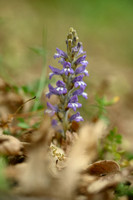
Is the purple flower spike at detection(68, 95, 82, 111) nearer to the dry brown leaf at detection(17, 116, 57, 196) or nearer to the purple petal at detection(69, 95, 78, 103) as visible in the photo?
the purple petal at detection(69, 95, 78, 103)

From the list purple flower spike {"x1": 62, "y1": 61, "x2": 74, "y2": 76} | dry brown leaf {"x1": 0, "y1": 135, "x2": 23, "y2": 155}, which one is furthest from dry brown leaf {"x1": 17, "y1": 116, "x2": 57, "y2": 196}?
purple flower spike {"x1": 62, "y1": 61, "x2": 74, "y2": 76}

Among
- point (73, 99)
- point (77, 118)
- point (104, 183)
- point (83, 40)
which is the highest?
point (83, 40)

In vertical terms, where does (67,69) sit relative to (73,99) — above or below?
above

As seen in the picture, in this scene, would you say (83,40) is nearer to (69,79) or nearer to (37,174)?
(69,79)

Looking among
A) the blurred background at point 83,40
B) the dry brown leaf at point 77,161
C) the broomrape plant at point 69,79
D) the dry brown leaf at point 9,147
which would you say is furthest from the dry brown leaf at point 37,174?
the blurred background at point 83,40

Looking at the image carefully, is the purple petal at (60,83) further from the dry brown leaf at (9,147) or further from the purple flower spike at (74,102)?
the dry brown leaf at (9,147)

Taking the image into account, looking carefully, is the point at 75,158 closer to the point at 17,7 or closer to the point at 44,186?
the point at 44,186

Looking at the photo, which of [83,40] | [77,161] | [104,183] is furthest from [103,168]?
[83,40]
